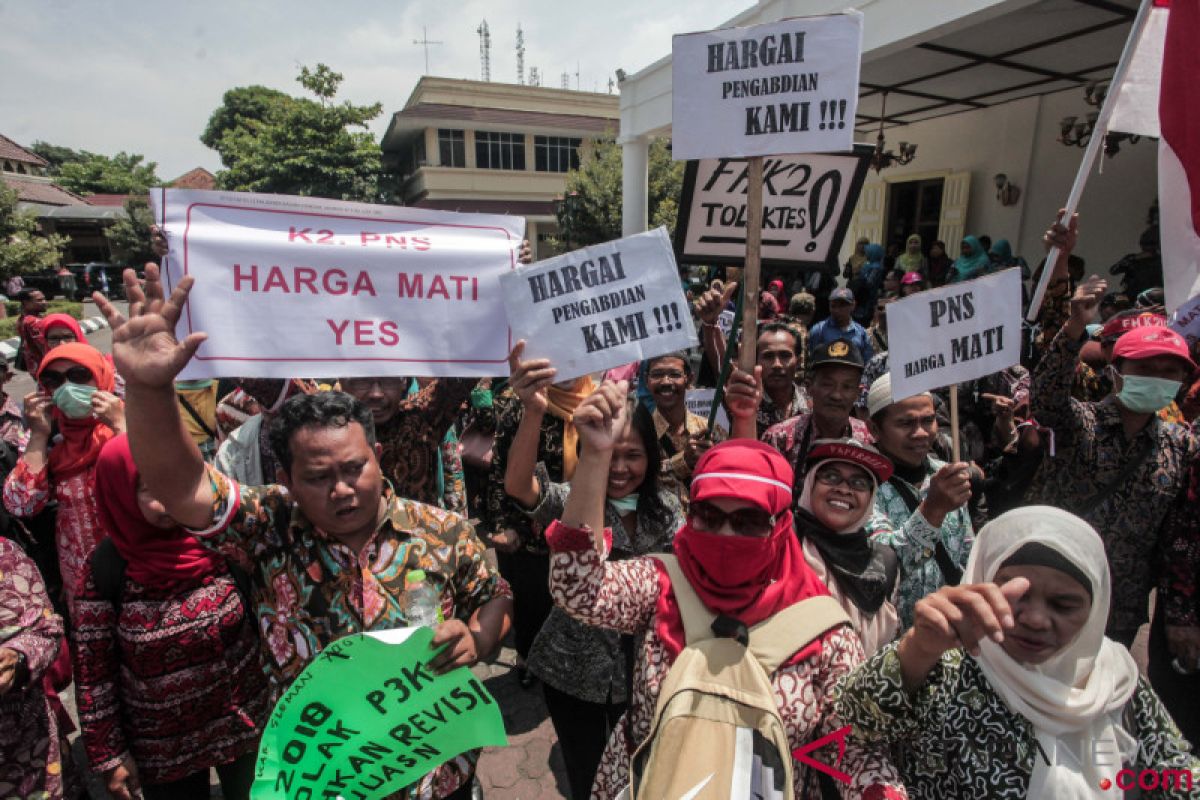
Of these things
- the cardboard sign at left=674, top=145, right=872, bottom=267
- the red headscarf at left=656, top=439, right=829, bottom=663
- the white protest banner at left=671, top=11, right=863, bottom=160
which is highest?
the white protest banner at left=671, top=11, right=863, bottom=160

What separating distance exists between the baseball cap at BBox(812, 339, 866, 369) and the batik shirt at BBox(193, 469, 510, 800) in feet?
7.38

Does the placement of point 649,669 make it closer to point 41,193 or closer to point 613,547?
point 613,547

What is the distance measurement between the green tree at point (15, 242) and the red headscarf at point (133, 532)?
2610 centimetres

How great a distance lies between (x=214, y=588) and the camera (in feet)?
7.25

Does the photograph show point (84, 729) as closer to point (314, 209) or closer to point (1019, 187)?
point (314, 209)

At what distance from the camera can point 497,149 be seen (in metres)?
35.0

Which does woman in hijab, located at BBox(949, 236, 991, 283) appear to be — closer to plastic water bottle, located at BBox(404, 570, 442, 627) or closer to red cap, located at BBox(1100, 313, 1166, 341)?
red cap, located at BBox(1100, 313, 1166, 341)

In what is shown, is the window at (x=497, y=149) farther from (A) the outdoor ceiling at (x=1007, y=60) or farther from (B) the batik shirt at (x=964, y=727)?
(B) the batik shirt at (x=964, y=727)

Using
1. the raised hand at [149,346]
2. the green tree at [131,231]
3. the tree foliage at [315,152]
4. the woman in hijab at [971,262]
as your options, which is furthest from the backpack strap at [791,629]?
the green tree at [131,231]

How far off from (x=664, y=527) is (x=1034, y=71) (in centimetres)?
1042

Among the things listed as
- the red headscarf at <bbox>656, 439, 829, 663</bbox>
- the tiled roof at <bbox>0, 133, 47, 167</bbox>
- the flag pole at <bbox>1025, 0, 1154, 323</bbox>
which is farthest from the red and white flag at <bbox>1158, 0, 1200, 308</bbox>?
the tiled roof at <bbox>0, 133, 47, 167</bbox>

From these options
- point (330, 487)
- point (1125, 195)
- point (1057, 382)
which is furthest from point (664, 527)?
point (1125, 195)

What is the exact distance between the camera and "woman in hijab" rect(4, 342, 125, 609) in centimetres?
302

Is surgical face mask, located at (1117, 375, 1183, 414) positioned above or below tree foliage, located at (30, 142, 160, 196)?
below
